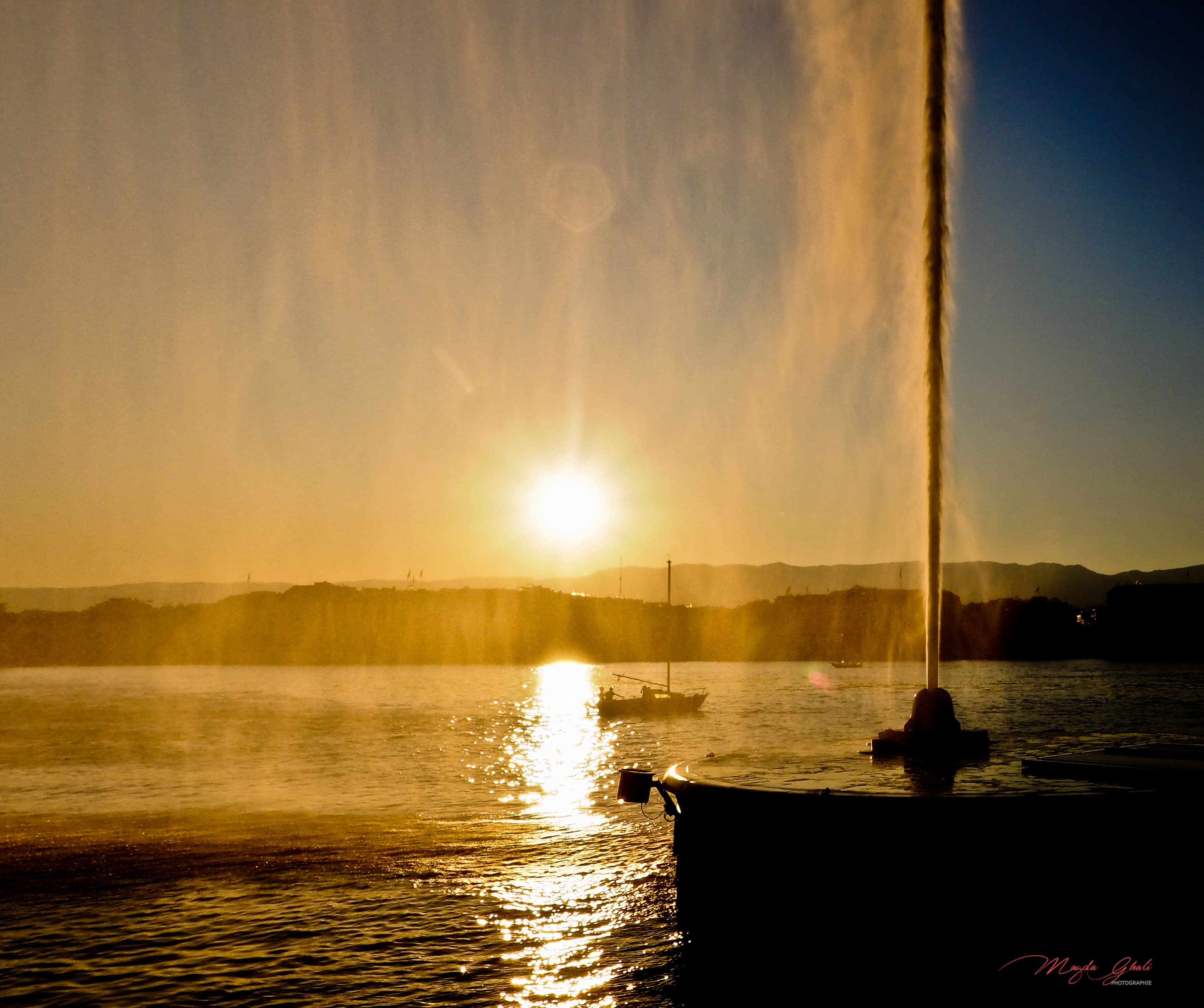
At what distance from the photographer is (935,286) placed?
70.1 feet

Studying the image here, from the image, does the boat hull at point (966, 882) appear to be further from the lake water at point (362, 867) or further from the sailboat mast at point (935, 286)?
the sailboat mast at point (935, 286)

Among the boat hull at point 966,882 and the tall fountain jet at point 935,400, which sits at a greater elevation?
the tall fountain jet at point 935,400

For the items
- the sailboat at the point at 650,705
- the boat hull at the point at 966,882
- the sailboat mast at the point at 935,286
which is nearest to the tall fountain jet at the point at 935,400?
the sailboat mast at the point at 935,286

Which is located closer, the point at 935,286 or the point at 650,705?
the point at 935,286

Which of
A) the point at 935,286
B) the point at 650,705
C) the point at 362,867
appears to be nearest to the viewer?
the point at 935,286

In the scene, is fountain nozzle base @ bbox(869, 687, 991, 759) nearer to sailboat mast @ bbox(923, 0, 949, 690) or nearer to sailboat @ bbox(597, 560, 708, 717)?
sailboat mast @ bbox(923, 0, 949, 690)

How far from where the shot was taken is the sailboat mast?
20.4 m

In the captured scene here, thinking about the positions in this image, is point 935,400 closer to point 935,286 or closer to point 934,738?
point 935,286

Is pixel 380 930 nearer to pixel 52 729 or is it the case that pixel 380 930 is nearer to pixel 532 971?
pixel 532 971

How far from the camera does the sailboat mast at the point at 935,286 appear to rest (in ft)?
66.8

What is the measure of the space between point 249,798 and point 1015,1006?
4049cm

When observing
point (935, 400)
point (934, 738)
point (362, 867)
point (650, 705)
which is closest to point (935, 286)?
point (935, 400)

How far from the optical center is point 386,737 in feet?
285

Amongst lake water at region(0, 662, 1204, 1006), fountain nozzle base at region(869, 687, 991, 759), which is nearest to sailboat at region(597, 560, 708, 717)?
lake water at region(0, 662, 1204, 1006)
